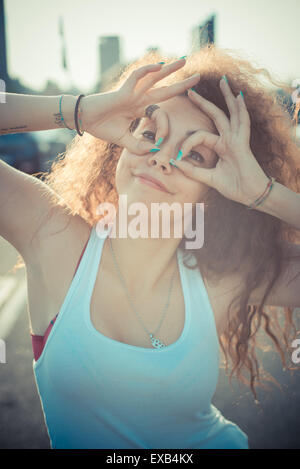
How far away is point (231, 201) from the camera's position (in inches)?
77.1

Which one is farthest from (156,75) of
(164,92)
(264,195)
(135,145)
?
(264,195)

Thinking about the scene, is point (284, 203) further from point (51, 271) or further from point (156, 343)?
point (51, 271)

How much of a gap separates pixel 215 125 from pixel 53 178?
115 centimetres

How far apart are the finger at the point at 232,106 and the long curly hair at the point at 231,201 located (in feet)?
0.36

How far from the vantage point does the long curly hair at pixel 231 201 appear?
69.6 inches

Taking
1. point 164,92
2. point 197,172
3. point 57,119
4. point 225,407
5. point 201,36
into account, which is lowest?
point 225,407

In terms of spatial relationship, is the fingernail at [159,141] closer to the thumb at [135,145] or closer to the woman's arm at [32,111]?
the thumb at [135,145]

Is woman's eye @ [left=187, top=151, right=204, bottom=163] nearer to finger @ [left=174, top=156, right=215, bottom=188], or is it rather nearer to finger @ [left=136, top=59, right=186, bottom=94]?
finger @ [left=174, top=156, right=215, bottom=188]

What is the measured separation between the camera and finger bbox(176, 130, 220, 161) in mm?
1443

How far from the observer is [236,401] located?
2895 millimetres

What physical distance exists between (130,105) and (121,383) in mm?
1202

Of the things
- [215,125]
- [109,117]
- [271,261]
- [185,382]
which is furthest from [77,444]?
[215,125]

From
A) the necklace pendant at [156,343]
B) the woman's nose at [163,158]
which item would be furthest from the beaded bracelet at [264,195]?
the necklace pendant at [156,343]
